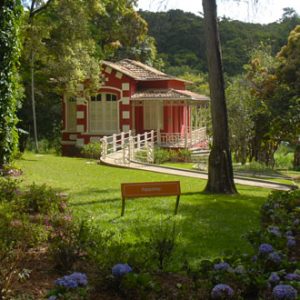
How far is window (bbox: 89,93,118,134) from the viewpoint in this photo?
95.8 ft

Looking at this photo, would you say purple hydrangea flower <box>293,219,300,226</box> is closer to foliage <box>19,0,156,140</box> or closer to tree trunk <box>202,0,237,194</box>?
tree trunk <box>202,0,237,194</box>

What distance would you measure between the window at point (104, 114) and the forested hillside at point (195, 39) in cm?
2127

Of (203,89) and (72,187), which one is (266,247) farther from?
(203,89)

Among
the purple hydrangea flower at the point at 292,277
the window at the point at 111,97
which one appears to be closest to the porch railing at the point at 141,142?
the window at the point at 111,97

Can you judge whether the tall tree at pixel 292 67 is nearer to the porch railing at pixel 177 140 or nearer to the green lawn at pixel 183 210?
the porch railing at pixel 177 140

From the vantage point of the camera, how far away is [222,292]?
4.48 m

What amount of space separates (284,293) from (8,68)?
44.6ft

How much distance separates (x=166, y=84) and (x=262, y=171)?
10.8 m

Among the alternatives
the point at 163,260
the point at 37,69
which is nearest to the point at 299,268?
the point at 163,260

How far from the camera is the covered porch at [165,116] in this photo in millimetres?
28181

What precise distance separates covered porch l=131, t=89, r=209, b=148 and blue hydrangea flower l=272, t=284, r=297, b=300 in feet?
76.0

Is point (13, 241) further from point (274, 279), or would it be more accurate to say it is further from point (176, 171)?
point (176, 171)

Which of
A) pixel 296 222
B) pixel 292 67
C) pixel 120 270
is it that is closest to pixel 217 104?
pixel 296 222

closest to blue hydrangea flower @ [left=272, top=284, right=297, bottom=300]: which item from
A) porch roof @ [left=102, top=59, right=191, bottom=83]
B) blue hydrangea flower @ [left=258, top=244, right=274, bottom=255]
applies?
blue hydrangea flower @ [left=258, top=244, right=274, bottom=255]
